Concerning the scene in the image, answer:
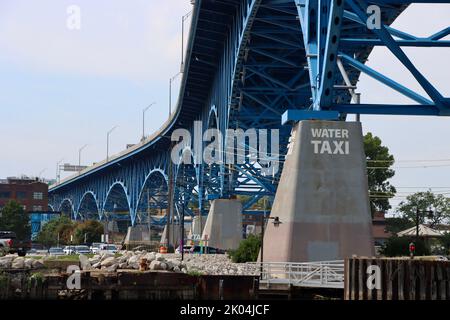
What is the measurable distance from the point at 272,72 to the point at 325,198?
113 feet

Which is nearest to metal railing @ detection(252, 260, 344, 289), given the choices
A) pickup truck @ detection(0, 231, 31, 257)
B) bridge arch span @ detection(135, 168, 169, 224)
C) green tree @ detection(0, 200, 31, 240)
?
pickup truck @ detection(0, 231, 31, 257)

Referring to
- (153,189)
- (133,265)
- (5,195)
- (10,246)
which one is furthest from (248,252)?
(5,195)

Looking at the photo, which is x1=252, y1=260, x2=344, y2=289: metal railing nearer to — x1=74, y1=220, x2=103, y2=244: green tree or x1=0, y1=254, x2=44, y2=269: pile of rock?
x1=0, y1=254, x2=44, y2=269: pile of rock

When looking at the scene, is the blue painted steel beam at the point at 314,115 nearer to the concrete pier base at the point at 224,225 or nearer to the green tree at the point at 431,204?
the concrete pier base at the point at 224,225

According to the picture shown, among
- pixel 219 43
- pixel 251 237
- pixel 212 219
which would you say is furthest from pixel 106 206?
pixel 251 237

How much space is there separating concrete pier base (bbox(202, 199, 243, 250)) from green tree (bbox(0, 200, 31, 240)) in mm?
40969

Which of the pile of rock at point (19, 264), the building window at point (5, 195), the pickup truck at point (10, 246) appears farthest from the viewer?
the building window at point (5, 195)

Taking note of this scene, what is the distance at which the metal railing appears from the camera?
Result: 3266 centimetres

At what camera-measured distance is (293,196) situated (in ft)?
115

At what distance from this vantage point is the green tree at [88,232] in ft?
390

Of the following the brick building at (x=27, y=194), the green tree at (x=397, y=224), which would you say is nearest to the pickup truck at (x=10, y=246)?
the green tree at (x=397, y=224)

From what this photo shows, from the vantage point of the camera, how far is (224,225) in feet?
269

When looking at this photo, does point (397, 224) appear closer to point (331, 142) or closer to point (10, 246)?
point (10, 246)

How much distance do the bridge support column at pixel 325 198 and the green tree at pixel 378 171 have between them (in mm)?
64207
